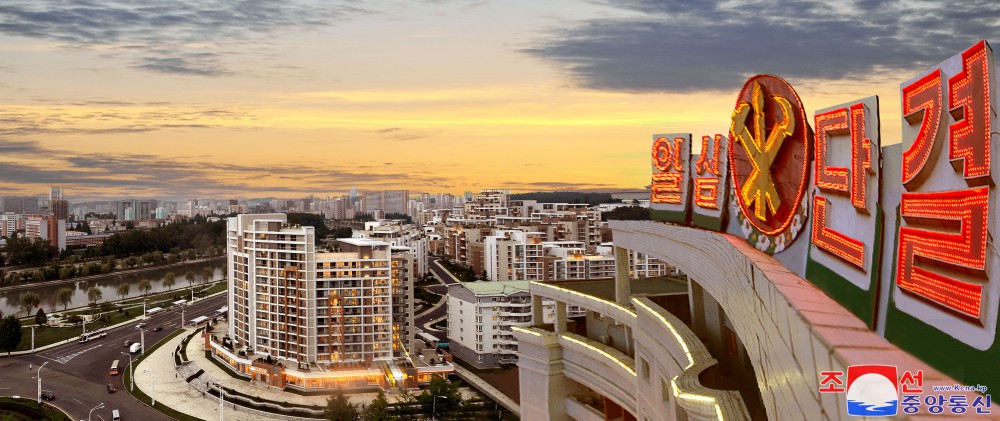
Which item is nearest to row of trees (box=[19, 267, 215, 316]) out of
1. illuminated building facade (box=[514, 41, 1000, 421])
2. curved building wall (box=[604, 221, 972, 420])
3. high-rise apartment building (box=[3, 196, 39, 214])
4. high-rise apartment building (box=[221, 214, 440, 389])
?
high-rise apartment building (box=[221, 214, 440, 389])

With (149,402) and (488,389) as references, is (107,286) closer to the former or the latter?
(149,402)

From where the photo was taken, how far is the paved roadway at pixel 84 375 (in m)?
17.9

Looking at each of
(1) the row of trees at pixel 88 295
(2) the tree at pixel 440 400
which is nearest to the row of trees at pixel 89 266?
(1) the row of trees at pixel 88 295

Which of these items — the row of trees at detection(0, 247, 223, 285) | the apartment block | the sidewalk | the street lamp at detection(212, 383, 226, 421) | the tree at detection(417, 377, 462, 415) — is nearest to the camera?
the tree at detection(417, 377, 462, 415)

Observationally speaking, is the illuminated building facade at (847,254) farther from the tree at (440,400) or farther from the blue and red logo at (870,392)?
the tree at (440,400)

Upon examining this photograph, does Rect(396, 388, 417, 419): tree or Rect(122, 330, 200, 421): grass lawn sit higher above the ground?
Rect(396, 388, 417, 419): tree

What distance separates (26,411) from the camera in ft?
57.4

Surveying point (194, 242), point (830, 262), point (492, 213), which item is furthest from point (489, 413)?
point (194, 242)

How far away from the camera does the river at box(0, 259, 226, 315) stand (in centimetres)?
3419

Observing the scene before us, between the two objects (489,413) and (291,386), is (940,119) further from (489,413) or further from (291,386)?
(291,386)

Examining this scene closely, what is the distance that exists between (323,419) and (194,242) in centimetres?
3988

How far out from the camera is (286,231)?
65.7 feet

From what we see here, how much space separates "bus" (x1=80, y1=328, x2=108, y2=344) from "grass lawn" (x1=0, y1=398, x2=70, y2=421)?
24.2 feet

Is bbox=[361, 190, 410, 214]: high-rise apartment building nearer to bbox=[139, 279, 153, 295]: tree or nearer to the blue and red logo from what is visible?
bbox=[139, 279, 153, 295]: tree
